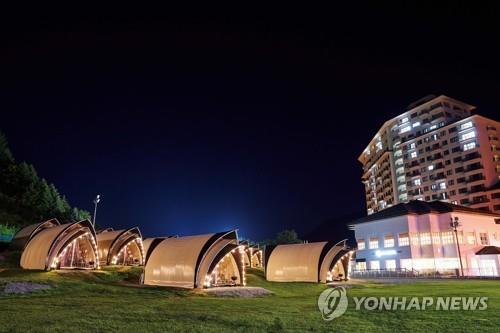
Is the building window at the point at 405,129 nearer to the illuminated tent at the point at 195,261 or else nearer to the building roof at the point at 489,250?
the building roof at the point at 489,250

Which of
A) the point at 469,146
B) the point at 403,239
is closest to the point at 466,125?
the point at 469,146

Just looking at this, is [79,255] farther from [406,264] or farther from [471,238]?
[471,238]

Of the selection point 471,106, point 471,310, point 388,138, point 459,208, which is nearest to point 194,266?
point 471,310

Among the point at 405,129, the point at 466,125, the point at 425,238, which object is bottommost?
the point at 425,238

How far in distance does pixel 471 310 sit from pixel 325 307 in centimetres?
627

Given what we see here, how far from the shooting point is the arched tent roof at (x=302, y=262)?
39.5m

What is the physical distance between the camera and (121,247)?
49875mm

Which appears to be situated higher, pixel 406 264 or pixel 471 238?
pixel 471 238

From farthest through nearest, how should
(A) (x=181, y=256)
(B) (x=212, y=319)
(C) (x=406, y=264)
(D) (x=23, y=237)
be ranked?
(C) (x=406, y=264) < (D) (x=23, y=237) < (A) (x=181, y=256) < (B) (x=212, y=319)

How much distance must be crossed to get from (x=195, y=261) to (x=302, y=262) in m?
15.0

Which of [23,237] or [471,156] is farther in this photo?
[471,156]

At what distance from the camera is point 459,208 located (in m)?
67.6

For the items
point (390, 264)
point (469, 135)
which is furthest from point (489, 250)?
point (469, 135)

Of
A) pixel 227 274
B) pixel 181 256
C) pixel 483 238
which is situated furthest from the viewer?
pixel 483 238
